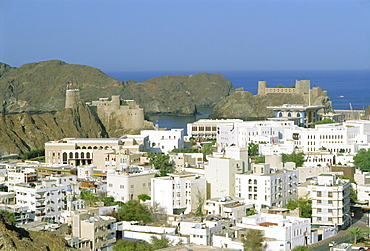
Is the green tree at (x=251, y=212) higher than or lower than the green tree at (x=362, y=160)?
lower

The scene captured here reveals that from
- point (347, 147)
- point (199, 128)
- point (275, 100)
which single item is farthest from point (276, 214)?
point (275, 100)

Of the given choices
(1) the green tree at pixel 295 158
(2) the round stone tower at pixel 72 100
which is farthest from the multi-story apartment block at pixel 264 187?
(2) the round stone tower at pixel 72 100

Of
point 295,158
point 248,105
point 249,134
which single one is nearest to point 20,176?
point 295,158

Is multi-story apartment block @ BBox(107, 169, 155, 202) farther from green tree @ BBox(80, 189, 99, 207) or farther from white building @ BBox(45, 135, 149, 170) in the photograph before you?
white building @ BBox(45, 135, 149, 170)

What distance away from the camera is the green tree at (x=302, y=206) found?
22.5m

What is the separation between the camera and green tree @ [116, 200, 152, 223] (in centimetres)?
2219

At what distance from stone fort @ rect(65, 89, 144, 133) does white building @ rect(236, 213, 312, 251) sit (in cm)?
2632

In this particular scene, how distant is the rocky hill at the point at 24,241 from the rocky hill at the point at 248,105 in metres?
51.9

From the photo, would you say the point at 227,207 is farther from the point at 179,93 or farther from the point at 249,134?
the point at 179,93

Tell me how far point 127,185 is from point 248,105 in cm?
4779

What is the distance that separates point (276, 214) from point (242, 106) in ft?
168

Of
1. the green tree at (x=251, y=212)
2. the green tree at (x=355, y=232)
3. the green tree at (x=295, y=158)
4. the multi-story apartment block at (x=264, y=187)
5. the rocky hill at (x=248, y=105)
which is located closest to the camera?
the green tree at (x=355, y=232)

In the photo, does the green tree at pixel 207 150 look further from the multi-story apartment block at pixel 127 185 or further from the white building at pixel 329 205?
the white building at pixel 329 205

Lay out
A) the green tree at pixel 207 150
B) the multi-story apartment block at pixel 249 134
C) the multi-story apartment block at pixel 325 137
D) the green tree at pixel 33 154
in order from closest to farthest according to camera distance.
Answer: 1. the green tree at pixel 207 150
2. the multi-story apartment block at pixel 325 137
3. the multi-story apartment block at pixel 249 134
4. the green tree at pixel 33 154
